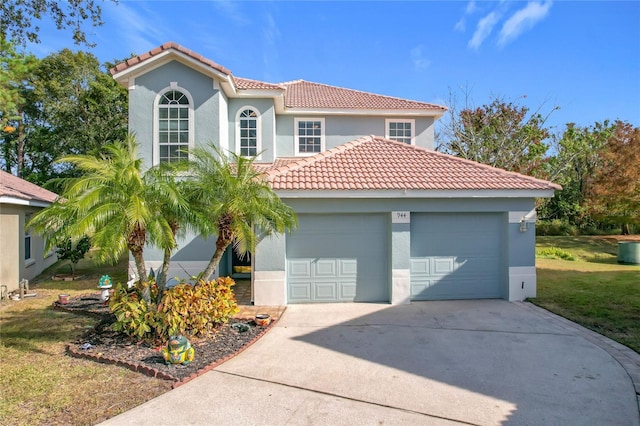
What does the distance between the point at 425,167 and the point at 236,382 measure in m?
9.13

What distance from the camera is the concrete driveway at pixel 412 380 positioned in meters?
4.97

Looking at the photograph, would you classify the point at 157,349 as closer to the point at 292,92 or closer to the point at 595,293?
the point at 595,293

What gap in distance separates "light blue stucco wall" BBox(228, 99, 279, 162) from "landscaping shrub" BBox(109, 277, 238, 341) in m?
8.15

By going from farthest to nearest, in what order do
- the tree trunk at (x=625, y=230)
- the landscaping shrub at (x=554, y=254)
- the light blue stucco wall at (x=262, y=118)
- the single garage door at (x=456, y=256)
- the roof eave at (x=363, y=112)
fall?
the tree trunk at (x=625, y=230) < the landscaping shrub at (x=554, y=254) < the roof eave at (x=363, y=112) < the light blue stucco wall at (x=262, y=118) < the single garage door at (x=456, y=256)

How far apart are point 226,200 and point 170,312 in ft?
8.31

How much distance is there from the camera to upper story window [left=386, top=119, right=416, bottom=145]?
1741 centimetres

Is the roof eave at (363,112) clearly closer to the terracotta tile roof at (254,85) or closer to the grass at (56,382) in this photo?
the terracotta tile roof at (254,85)

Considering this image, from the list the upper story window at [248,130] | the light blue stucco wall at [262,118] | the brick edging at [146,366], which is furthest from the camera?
the upper story window at [248,130]

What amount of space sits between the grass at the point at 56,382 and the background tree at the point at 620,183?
2946 centimetres

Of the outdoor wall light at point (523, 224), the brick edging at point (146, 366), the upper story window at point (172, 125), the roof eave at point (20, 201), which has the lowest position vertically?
the brick edging at point (146, 366)

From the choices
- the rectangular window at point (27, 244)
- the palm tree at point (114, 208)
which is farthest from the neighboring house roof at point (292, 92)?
the rectangular window at point (27, 244)

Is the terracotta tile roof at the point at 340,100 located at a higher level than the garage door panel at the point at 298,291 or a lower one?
higher

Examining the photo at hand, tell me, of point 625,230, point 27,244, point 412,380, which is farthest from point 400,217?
→ point 625,230

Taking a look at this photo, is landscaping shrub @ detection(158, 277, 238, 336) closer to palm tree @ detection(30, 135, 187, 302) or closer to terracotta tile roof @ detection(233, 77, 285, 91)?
palm tree @ detection(30, 135, 187, 302)
